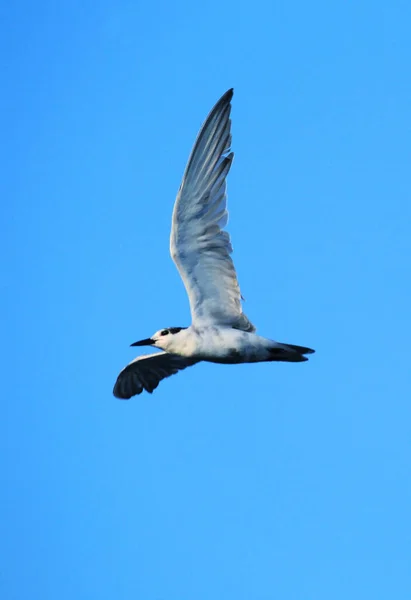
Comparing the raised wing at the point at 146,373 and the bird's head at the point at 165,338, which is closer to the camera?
the bird's head at the point at 165,338

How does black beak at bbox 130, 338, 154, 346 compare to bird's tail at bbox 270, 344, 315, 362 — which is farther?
black beak at bbox 130, 338, 154, 346

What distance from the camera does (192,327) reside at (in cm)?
1809

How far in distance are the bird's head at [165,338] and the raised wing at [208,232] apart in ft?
1.54

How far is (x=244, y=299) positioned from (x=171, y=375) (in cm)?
345

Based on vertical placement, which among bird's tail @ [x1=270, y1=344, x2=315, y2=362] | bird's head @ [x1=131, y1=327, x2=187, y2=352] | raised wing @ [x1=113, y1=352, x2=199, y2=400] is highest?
raised wing @ [x1=113, y1=352, x2=199, y2=400]

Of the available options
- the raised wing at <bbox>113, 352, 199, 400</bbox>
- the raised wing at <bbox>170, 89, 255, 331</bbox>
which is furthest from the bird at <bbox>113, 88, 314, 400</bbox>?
the raised wing at <bbox>113, 352, 199, 400</bbox>

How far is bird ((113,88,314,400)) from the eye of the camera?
1697 cm

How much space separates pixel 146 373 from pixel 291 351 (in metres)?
4.24

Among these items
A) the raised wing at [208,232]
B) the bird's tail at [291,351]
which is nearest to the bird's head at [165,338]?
the raised wing at [208,232]

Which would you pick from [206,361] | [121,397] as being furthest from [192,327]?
[121,397]

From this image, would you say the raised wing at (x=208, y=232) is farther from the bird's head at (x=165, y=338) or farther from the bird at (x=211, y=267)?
the bird's head at (x=165, y=338)

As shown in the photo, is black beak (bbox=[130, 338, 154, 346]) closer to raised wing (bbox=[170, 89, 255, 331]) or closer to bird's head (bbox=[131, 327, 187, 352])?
bird's head (bbox=[131, 327, 187, 352])

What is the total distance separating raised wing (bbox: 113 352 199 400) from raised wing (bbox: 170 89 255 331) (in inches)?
104

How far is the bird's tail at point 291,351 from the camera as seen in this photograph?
17.7 metres
